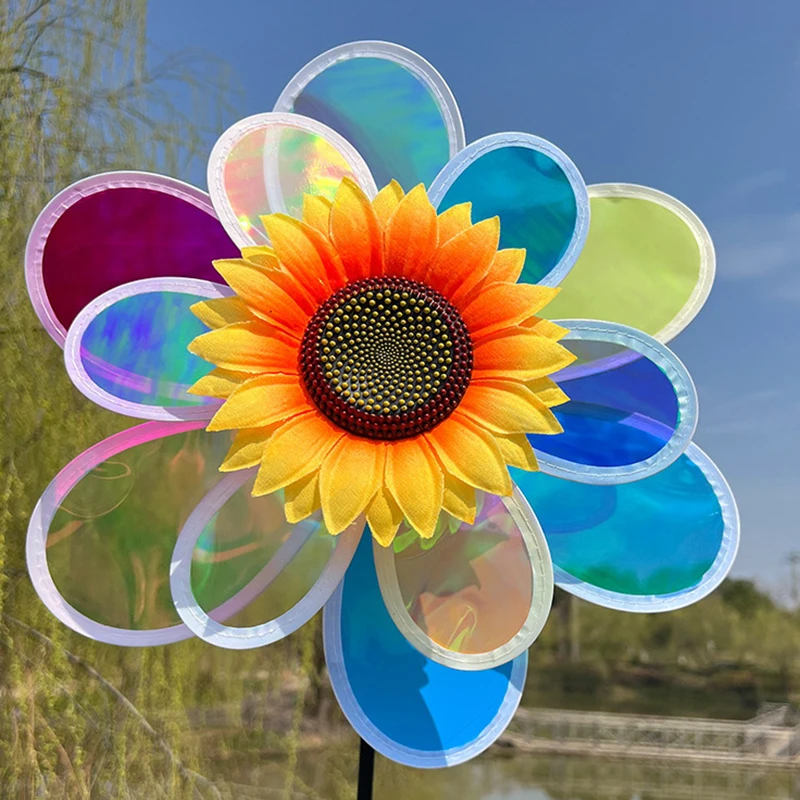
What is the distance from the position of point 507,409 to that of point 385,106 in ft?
1.64

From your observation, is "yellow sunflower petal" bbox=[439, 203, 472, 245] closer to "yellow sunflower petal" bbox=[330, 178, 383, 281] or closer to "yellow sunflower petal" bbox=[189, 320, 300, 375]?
"yellow sunflower petal" bbox=[330, 178, 383, 281]

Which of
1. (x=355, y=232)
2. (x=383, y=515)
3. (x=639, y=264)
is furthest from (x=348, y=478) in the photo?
(x=639, y=264)

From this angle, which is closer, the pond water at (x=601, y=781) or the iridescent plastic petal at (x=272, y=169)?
the iridescent plastic petal at (x=272, y=169)

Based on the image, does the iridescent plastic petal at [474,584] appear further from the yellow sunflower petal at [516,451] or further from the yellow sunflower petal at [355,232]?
the yellow sunflower petal at [355,232]

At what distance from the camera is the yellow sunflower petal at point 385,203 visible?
0.91 m

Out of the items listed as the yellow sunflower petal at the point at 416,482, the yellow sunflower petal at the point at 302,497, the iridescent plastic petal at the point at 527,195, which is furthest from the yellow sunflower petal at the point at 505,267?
the yellow sunflower petal at the point at 302,497

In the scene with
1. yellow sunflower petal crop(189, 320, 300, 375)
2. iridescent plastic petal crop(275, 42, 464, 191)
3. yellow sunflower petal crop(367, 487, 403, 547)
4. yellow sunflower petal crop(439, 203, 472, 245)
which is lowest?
yellow sunflower petal crop(367, 487, 403, 547)

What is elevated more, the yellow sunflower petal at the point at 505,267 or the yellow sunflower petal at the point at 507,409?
the yellow sunflower petal at the point at 505,267

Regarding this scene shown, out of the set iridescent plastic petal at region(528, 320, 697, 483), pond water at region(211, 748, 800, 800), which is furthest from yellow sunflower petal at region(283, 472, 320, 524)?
pond water at region(211, 748, 800, 800)

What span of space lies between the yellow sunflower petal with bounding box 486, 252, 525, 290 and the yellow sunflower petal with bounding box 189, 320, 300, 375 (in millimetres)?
257

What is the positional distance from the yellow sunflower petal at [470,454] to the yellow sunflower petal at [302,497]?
15 cm

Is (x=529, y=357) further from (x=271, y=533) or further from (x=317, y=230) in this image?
(x=271, y=533)

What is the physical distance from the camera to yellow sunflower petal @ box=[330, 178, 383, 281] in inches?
35.4

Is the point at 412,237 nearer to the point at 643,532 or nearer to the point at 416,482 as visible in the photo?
the point at 416,482
